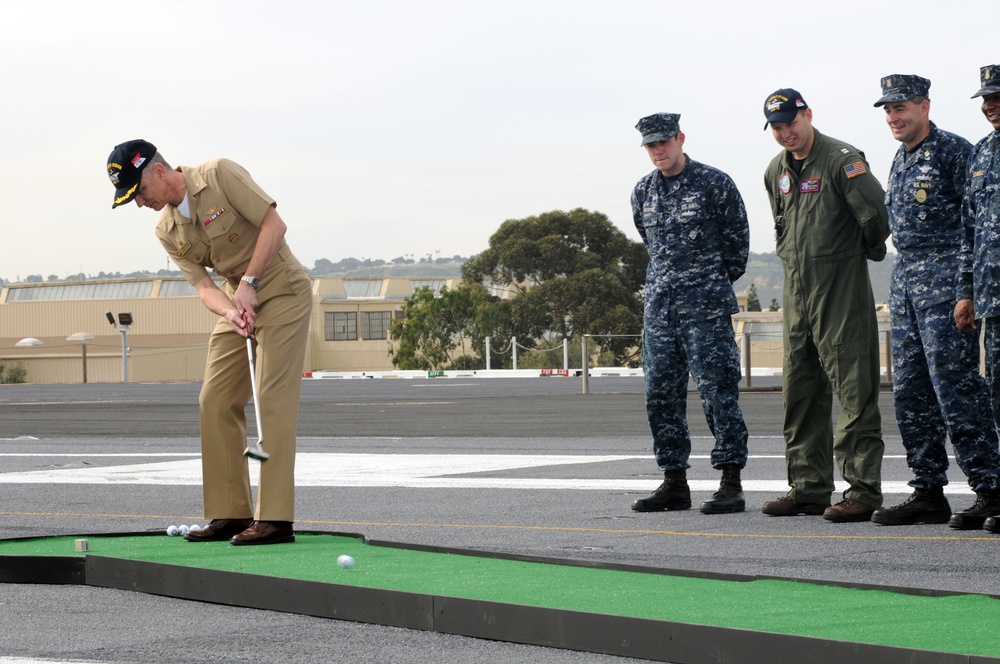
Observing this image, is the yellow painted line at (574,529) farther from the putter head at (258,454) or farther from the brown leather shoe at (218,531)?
the putter head at (258,454)

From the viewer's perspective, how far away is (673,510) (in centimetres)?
843

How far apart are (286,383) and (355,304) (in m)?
81.1

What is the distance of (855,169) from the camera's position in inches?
309

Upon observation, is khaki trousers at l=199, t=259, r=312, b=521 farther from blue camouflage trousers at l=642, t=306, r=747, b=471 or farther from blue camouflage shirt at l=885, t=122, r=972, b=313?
blue camouflage shirt at l=885, t=122, r=972, b=313

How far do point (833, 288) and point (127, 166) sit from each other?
370 centimetres

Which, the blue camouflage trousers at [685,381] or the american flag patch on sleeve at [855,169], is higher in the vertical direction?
the american flag patch on sleeve at [855,169]

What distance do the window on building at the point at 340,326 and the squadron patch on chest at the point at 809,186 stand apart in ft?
257

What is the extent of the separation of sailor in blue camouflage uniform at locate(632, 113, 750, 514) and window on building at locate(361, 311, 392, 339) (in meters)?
78.6

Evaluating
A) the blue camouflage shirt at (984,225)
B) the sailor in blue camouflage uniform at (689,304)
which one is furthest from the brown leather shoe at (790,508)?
the blue camouflage shirt at (984,225)

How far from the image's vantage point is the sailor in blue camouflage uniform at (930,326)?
725cm

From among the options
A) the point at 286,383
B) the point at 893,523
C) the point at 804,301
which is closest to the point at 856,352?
the point at 804,301

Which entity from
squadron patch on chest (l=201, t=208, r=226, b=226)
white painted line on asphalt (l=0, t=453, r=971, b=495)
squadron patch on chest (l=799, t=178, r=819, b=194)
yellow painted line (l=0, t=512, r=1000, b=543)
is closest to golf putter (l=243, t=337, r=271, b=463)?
squadron patch on chest (l=201, t=208, r=226, b=226)

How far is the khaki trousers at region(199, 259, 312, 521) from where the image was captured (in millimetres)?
6676

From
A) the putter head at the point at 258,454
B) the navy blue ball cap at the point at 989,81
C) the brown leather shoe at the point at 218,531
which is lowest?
the brown leather shoe at the point at 218,531
